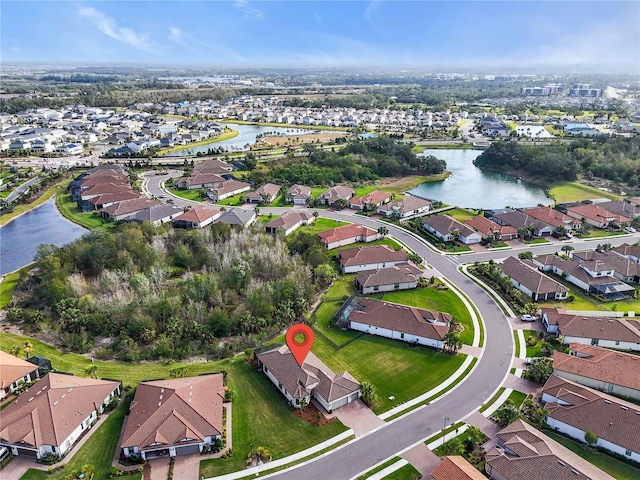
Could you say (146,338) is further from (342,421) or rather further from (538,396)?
(538,396)

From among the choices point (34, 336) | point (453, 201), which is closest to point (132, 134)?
point (453, 201)

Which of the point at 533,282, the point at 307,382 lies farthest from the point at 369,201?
the point at 307,382

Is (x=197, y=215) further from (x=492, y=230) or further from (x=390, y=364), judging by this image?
(x=492, y=230)

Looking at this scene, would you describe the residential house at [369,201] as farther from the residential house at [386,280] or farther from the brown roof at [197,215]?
the residential house at [386,280]

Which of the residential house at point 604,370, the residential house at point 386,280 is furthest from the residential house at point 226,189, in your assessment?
the residential house at point 604,370

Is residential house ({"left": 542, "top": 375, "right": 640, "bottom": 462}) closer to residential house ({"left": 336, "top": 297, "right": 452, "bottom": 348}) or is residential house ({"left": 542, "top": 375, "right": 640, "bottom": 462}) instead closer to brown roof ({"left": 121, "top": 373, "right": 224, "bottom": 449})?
residential house ({"left": 336, "top": 297, "right": 452, "bottom": 348})
